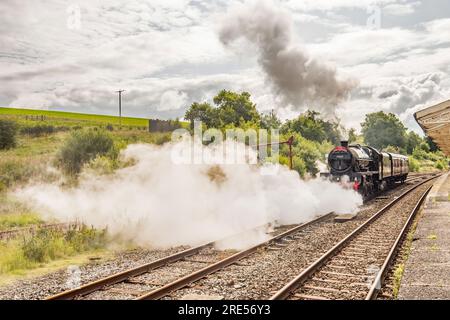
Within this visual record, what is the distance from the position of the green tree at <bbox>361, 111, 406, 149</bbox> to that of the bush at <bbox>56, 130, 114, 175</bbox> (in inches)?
3116

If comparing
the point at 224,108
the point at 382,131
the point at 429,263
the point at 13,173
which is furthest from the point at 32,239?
the point at 382,131

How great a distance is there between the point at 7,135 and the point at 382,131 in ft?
277

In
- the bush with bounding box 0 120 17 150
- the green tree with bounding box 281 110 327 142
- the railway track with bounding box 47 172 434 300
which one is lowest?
the railway track with bounding box 47 172 434 300

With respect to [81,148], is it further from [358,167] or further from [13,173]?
[358,167]

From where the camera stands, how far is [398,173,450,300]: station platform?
21.0ft

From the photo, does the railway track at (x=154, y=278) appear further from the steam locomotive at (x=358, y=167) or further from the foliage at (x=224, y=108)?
the foliage at (x=224, y=108)

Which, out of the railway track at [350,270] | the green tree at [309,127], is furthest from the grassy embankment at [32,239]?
the green tree at [309,127]

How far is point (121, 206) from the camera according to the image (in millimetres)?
13711

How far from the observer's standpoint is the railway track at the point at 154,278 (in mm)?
6688

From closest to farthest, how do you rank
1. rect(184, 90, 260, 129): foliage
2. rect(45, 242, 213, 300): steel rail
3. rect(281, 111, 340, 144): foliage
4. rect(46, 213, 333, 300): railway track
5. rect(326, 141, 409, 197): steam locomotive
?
rect(45, 242, 213, 300): steel rail < rect(46, 213, 333, 300): railway track < rect(326, 141, 409, 197): steam locomotive < rect(184, 90, 260, 129): foliage < rect(281, 111, 340, 144): foliage

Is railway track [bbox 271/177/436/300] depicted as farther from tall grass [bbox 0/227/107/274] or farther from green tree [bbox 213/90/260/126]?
green tree [bbox 213/90/260/126]

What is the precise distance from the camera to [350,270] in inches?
320

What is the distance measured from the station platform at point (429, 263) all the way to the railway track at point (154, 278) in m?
3.33

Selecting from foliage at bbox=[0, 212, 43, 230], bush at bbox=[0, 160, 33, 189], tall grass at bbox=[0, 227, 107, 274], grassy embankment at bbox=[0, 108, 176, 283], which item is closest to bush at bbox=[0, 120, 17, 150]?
grassy embankment at bbox=[0, 108, 176, 283]
